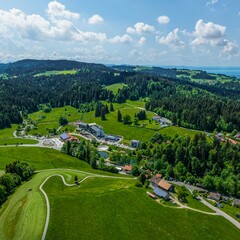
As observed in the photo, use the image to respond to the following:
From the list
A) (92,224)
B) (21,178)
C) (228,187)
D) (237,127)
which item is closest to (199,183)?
(228,187)

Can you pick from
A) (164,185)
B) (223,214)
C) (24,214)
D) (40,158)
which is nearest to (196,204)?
(223,214)

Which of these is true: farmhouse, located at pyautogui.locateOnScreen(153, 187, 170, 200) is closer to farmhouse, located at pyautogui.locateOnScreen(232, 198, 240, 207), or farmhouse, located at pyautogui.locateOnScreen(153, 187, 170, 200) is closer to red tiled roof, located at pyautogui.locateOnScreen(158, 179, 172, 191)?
red tiled roof, located at pyautogui.locateOnScreen(158, 179, 172, 191)

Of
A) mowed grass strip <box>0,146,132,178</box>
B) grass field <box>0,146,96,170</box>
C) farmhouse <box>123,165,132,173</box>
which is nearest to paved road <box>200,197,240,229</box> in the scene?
mowed grass strip <box>0,146,132,178</box>

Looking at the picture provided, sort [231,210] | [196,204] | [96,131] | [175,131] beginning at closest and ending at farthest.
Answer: [231,210], [196,204], [175,131], [96,131]

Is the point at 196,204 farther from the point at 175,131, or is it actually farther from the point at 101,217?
the point at 175,131

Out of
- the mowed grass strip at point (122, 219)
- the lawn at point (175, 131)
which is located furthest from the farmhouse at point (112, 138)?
the mowed grass strip at point (122, 219)

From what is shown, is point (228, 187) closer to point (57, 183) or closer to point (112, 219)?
point (112, 219)

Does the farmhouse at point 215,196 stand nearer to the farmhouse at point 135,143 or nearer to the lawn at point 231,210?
the lawn at point 231,210
